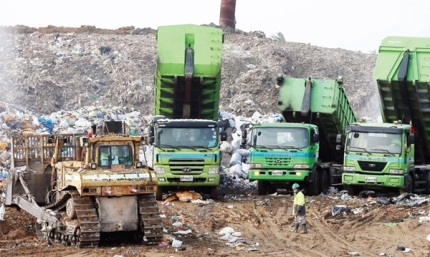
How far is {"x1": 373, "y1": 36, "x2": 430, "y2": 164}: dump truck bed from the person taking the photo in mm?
21688

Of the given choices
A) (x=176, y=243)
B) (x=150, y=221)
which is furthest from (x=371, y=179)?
(x=150, y=221)

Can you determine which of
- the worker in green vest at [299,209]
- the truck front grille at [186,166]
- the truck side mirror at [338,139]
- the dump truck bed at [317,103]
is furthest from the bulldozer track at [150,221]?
the dump truck bed at [317,103]

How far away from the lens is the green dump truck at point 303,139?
2231cm

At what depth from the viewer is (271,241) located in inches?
620

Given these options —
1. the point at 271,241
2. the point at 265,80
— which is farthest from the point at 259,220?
the point at 265,80

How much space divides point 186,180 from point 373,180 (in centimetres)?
476

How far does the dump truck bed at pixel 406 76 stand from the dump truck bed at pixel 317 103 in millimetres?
1310

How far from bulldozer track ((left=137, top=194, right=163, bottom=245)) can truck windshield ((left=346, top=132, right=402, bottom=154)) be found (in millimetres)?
8729

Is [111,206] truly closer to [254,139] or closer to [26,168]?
[26,168]

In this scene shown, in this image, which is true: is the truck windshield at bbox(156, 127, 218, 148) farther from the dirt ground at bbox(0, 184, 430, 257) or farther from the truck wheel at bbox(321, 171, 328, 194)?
the truck wheel at bbox(321, 171, 328, 194)

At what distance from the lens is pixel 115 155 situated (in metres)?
14.7

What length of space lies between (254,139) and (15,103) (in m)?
13.0

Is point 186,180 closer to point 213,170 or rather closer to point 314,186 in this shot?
point 213,170

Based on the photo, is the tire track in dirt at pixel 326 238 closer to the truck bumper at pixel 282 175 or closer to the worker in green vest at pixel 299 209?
the worker in green vest at pixel 299 209
